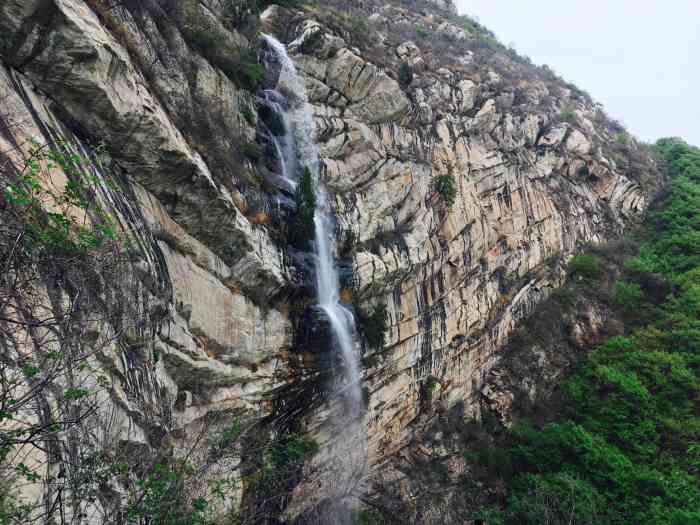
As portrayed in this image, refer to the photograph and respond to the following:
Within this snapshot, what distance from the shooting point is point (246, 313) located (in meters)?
11.6

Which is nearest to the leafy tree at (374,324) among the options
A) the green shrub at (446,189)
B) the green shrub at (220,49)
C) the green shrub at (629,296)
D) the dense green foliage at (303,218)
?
the dense green foliage at (303,218)

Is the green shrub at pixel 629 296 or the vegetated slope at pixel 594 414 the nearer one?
the vegetated slope at pixel 594 414

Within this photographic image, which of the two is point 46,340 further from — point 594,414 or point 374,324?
point 594,414

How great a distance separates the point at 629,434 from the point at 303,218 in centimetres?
1568

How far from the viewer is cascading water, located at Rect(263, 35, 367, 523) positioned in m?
14.3

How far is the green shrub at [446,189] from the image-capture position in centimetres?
2012

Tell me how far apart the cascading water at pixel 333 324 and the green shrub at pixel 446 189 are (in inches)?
270

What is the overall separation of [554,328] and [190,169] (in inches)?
836

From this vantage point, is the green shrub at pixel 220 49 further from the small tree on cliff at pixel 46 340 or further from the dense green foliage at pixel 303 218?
the small tree on cliff at pixel 46 340

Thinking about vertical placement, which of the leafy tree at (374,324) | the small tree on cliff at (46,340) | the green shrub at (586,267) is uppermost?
the small tree on cliff at (46,340)

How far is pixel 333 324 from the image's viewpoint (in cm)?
1383

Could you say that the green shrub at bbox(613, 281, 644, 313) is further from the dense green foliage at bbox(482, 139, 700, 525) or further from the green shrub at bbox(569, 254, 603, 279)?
the green shrub at bbox(569, 254, 603, 279)

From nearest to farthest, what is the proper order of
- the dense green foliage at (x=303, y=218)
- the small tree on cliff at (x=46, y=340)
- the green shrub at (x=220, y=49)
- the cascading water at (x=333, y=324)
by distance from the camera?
the small tree on cliff at (x=46, y=340)
the green shrub at (x=220, y=49)
the dense green foliage at (x=303, y=218)
the cascading water at (x=333, y=324)

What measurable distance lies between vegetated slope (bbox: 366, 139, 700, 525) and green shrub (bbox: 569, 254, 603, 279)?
0.28 feet
